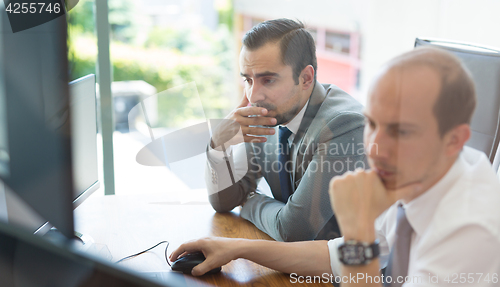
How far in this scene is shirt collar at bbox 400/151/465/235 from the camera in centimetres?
66

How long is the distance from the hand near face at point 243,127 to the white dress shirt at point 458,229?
2.09 feet

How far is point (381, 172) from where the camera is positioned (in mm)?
680

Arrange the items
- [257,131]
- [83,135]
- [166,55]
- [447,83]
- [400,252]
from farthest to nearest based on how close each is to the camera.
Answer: [166,55] → [257,131] → [83,135] → [400,252] → [447,83]

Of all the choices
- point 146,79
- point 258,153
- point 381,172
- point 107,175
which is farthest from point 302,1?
point 107,175

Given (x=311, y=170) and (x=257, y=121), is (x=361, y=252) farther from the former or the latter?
(x=257, y=121)

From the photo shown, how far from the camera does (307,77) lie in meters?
1.29

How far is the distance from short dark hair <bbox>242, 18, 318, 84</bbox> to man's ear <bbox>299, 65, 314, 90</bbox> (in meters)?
0.01

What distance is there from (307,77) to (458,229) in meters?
0.76

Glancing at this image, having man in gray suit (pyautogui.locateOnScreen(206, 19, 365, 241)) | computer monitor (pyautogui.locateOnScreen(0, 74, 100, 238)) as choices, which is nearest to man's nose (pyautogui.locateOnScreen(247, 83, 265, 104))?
man in gray suit (pyautogui.locateOnScreen(206, 19, 365, 241))

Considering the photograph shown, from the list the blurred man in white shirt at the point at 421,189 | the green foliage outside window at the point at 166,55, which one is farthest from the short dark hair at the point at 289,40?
the blurred man in white shirt at the point at 421,189

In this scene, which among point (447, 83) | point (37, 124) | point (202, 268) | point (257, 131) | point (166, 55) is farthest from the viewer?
point (166, 55)

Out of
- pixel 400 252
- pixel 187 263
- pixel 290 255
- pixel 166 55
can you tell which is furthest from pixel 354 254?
pixel 166 55

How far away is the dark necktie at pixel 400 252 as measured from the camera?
718 mm

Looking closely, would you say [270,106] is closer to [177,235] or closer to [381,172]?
[177,235]
